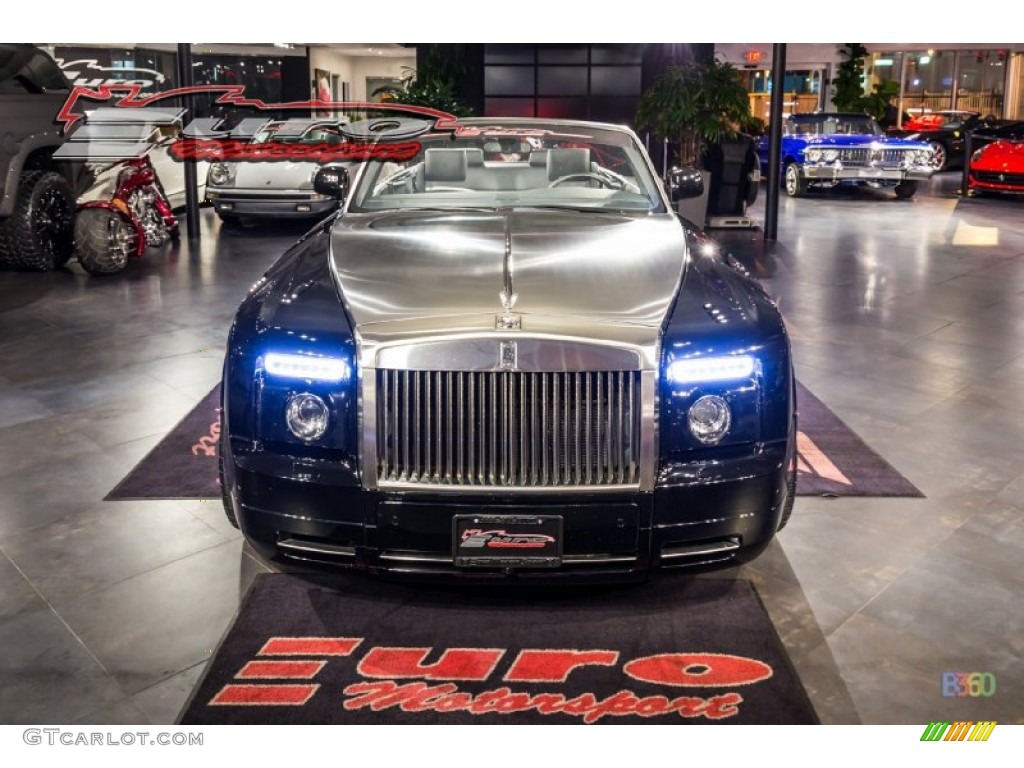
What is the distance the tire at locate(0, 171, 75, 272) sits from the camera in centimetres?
856

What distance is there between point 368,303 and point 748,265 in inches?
284

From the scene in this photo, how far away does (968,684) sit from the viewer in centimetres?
283

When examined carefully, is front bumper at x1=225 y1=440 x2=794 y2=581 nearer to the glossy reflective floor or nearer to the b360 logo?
the glossy reflective floor

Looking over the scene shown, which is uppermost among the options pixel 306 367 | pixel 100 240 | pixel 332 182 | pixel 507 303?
pixel 332 182

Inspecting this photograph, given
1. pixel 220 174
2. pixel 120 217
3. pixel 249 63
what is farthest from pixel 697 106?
pixel 249 63

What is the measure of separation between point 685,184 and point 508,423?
2.18 metres

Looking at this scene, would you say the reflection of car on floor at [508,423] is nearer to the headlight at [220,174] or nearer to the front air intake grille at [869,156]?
the headlight at [220,174]

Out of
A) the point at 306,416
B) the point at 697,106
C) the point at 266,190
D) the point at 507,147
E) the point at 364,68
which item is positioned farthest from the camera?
the point at 364,68

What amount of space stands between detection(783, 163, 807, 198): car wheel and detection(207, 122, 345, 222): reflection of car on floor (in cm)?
710

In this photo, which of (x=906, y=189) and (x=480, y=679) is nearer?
(x=480, y=679)

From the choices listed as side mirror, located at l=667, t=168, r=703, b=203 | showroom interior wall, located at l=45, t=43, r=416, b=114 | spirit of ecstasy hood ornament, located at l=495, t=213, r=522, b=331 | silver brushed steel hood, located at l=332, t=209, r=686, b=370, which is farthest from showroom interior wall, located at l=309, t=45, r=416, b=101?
spirit of ecstasy hood ornament, located at l=495, t=213, r=522, b=331

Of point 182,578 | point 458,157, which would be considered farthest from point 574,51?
point 182,578

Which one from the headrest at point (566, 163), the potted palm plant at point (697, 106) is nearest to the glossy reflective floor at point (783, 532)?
the headrest at point (566, 163)

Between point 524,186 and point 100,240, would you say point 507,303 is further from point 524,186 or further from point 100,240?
point 100,240
